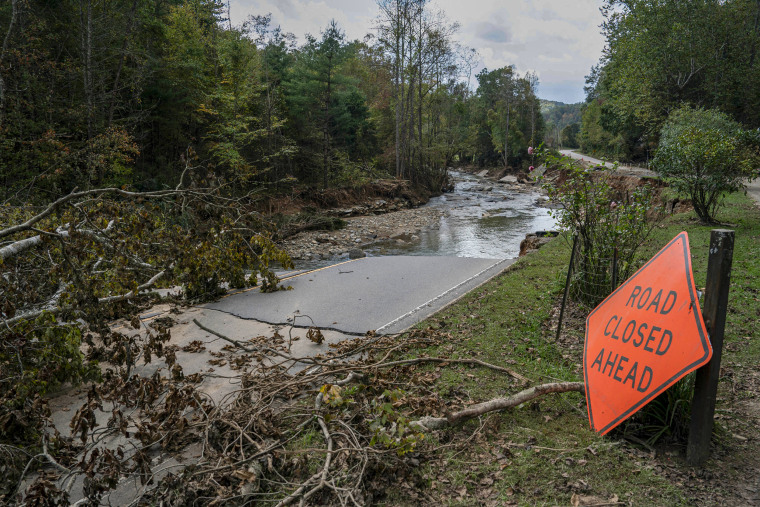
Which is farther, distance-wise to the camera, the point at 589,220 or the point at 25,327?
the point at 589,220

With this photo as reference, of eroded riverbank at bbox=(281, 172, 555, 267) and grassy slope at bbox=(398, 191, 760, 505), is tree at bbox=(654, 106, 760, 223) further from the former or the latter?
grassy slope at bbox=(398, 191, 760, 505)

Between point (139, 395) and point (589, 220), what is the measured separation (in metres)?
5.84

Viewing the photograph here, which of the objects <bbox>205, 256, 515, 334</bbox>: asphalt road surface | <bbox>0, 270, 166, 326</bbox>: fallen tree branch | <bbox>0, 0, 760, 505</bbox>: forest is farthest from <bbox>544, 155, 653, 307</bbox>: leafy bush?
<bbox>0, 270, 166, 326</bbox>: fallen tree branch

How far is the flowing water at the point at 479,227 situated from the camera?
52.4 feet

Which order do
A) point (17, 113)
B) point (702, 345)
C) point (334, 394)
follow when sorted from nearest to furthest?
point (702, 345) → point (334, 394) → point (17, 113)

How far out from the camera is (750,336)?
5055mm

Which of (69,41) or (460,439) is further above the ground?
(69,41)

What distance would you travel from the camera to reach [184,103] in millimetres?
23781

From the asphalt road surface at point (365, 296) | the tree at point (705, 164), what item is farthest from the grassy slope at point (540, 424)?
the tree at point (705, 164)

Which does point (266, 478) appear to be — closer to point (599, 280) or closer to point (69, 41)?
point (599, 280)

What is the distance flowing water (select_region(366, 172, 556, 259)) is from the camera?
1596cm

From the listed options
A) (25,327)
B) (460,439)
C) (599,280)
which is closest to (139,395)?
(25,327)

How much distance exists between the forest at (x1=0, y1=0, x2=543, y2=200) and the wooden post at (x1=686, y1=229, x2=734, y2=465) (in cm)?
636

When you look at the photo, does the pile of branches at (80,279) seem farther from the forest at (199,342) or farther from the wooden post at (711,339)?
the wooden post at (711,339)
